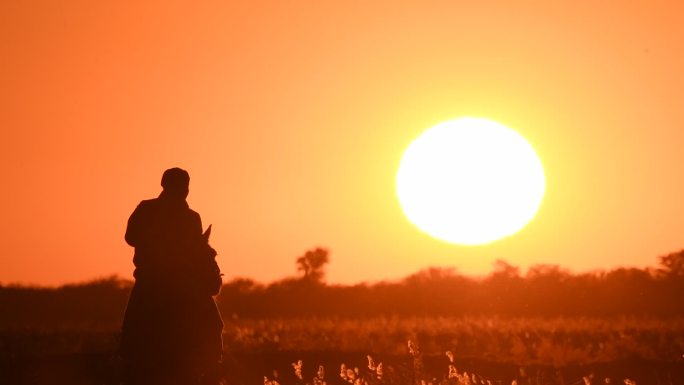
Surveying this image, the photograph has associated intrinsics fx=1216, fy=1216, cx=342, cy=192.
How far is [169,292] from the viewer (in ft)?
36.0

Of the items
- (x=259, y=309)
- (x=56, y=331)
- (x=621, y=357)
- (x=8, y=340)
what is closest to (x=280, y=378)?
(x=621, y=357)

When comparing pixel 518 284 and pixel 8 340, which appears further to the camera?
pixel 518 284

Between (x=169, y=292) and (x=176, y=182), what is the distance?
1.00m

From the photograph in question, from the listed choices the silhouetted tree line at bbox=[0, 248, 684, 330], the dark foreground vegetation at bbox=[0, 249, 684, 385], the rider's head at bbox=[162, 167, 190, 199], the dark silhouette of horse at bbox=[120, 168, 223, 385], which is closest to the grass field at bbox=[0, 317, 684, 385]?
the dark foreground vegetation at bbox=[0, 249, 684, 385]

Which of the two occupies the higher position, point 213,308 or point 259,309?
point 259,309

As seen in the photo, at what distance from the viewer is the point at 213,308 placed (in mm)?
11086

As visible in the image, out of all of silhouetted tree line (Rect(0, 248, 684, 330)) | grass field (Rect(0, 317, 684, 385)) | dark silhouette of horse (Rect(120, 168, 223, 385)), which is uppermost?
silhouetted tree line (Rect(0, 248, 684, 330))

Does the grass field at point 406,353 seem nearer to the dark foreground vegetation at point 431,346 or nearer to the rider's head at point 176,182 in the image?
the dark foreground vegetation at point 431,346

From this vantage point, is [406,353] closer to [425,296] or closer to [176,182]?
[176,182]

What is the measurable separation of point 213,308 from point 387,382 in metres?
3.49

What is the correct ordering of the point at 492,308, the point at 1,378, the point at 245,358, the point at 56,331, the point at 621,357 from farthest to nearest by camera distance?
the point at 492,308 → the point at 56,331 → the point at 245,358 → the point at 621,357 → the point at 1,378

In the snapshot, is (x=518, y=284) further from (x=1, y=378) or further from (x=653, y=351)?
(x=1, y=378)

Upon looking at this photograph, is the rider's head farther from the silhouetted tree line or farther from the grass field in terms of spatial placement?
the silhouetted tree line

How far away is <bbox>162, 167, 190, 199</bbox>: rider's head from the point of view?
10.8 metres
